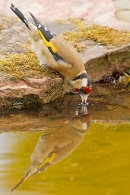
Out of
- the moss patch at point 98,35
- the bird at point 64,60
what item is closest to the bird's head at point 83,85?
the bird at point 64,60

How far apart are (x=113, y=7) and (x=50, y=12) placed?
98 centimetres

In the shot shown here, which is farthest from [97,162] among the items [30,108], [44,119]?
[30,108]

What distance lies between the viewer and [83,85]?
22.0 ft

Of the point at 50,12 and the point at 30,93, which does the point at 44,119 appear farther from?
the point at 50,12

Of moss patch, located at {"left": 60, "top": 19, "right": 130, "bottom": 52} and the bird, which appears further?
moss patch, located at {"left": 60, "top": 19, "right": 130, "bottom": 52}

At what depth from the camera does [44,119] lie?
6.04 m

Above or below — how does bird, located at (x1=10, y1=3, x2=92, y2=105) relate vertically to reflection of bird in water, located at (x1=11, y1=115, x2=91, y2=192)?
above

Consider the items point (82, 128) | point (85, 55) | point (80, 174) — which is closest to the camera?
point (80, 174)

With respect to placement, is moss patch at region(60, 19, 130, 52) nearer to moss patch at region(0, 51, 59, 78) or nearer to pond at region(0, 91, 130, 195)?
moss patch at region(0, 51, 59, 78)

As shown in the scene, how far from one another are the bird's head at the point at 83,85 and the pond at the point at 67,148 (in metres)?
0.12

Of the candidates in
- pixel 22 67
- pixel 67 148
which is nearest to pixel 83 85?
pixel 22 67

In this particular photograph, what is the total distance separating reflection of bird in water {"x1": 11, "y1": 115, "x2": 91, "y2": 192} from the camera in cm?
466

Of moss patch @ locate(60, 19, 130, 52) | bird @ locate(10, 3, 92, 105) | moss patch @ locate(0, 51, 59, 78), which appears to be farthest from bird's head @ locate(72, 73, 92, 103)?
moss patch @ locate(60, 19, 130, 52)

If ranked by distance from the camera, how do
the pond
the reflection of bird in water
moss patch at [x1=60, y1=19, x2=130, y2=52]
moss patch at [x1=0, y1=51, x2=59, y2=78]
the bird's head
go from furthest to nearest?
1. moss patch at [x1=60, y1=19, x2=130, y2=52]
2. the bird's head
3. moss patch at [x1=0, y1=51, x2=59, y2=78]
4. the reflection of bird in water
5. the pond
